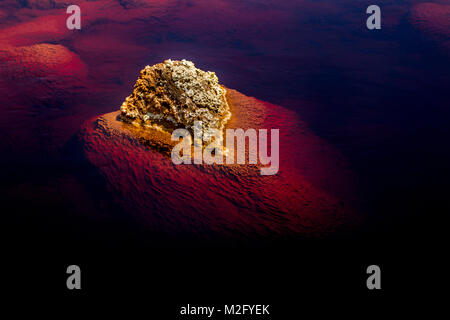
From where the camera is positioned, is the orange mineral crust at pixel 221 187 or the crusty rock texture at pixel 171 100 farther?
the crusty rock texture at pixel 171 100

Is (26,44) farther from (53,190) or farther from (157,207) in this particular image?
(157,207)

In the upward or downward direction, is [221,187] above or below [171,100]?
below

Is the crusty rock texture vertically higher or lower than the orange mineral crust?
higher

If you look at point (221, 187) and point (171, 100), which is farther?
point (171, 100)
